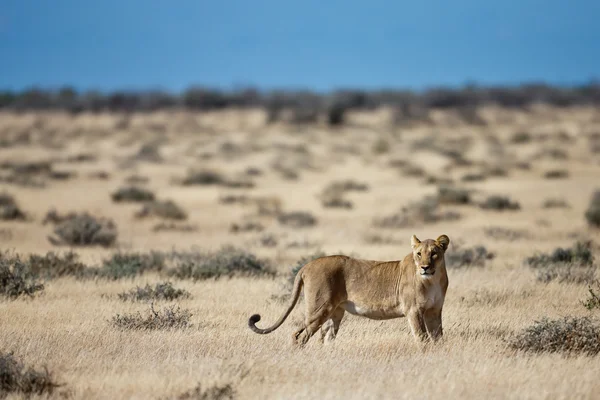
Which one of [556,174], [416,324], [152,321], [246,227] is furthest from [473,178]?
[416,324]

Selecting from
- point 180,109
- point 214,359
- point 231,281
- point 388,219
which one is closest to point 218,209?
point 388,219

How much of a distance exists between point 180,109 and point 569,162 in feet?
162

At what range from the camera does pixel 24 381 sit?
664 cm

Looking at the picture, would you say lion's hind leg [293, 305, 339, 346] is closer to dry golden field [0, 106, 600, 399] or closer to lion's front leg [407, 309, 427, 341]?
dry golden field [0, 106, 600, 399]

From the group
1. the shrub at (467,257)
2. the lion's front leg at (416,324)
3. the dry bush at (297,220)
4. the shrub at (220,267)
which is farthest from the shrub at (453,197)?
the lion's front leg at (416,324)

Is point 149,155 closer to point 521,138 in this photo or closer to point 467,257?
point 521,138

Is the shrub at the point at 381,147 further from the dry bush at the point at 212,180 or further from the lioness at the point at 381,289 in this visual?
the lioness at the point at 381,289

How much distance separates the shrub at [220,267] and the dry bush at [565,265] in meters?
4.69

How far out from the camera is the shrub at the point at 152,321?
366 inches

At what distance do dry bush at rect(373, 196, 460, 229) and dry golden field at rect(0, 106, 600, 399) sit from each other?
0.11 meters

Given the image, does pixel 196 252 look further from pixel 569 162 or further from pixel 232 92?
pixel 232 92

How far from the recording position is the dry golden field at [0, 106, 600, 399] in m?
7.07

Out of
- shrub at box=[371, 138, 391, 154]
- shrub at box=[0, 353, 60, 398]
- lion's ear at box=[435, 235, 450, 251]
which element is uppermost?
shrub at box=[371, 138, 391, 154]

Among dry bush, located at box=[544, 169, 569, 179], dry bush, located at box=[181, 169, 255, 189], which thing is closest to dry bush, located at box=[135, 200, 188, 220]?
dry bush, located at box=[181, 169, 255, 189]
